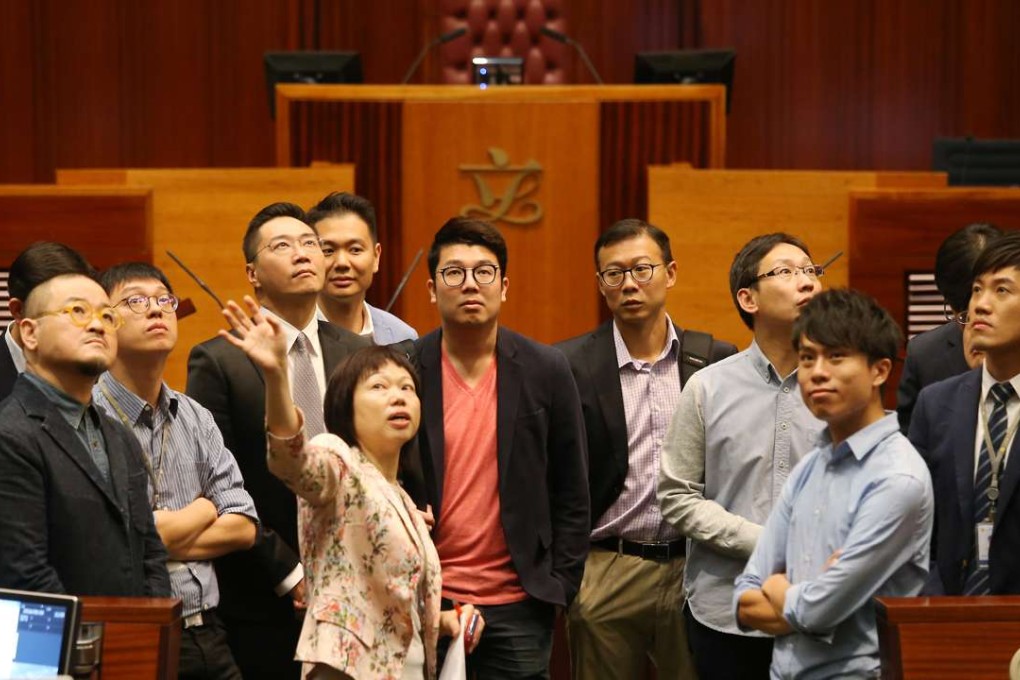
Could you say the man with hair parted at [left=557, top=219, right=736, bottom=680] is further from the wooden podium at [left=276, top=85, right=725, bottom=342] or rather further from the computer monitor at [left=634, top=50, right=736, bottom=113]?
the computer monitor at [left=634, top=50, right=736, bottom=113]

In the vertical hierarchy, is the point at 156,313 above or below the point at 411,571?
above

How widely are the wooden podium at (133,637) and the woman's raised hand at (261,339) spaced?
1.42 ft

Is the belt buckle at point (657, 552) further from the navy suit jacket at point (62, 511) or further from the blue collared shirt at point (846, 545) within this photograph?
the navy suit jacket at point (62, 511)

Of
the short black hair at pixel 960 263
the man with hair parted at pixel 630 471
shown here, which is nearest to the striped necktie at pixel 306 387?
the man with hair parted at pixel 630 471

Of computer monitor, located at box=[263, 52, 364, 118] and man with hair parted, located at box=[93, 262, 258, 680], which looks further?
computer monitor, located at box=[263, 52, 364, 118]

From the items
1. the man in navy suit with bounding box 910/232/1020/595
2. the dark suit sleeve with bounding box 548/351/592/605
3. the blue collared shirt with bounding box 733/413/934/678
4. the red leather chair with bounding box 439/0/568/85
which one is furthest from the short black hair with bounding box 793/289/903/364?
the red leather chair with bounding box 439/0/568/85

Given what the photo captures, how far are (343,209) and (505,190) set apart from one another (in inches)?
65.8

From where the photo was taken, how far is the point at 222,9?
7.49 metres

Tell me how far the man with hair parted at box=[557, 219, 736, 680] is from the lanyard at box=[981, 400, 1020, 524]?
70 cm

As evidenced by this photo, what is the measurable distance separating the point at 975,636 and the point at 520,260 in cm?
303

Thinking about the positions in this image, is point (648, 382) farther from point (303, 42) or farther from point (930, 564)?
point (303, 42)

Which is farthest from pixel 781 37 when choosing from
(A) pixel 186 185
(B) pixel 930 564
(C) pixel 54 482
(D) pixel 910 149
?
(C) pixel 54 482

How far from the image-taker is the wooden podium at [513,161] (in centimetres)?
513

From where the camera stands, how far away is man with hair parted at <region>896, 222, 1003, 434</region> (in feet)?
10.7
